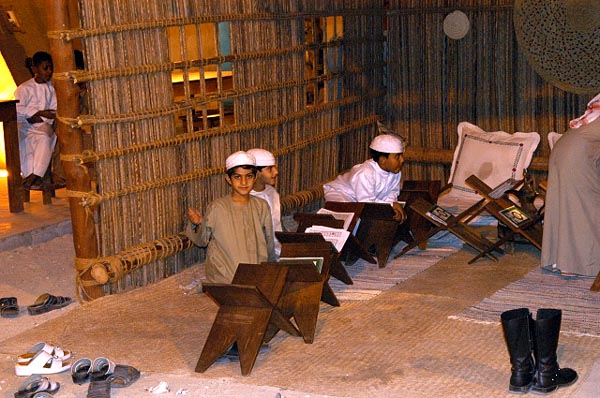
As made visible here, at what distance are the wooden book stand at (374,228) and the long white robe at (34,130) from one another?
2878mm

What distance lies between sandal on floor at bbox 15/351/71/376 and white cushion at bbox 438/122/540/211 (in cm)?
444

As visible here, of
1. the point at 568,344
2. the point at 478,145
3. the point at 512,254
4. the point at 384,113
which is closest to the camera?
the point at 568,344

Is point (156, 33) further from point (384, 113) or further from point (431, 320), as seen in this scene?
point (384, 113)

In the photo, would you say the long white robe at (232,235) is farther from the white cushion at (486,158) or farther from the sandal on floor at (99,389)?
the white cushion at (486,158)

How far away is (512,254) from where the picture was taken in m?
7.23

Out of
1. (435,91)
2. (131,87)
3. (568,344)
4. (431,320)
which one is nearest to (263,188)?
(131,87)

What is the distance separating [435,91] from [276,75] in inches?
85.8

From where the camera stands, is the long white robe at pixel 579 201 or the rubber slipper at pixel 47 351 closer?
the rubber slipper at pixel 47 351

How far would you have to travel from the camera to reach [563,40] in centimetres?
851

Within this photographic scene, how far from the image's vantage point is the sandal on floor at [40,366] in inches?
196

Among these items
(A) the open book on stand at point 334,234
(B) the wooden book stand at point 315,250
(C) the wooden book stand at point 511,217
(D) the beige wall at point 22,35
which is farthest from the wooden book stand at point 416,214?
(D) the beige wall at point 22,35

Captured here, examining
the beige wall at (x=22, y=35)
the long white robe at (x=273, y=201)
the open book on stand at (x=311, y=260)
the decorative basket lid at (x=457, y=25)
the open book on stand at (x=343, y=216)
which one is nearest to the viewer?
the open book on stand at (x=311, y=260)

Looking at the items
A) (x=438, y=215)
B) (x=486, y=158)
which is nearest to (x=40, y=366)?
(x=438, y=215)

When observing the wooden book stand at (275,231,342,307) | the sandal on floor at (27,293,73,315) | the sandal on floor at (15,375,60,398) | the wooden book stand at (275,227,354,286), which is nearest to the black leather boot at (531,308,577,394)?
the wooden book stand at (275,231,342,307)
